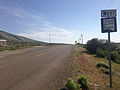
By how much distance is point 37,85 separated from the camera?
19.5 feet

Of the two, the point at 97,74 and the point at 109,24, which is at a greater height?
the point at 109,24

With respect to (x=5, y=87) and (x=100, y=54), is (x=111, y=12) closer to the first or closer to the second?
(x=5, y=87)

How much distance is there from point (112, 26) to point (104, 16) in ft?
1.84

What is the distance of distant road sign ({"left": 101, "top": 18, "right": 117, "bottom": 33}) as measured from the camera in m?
5.47

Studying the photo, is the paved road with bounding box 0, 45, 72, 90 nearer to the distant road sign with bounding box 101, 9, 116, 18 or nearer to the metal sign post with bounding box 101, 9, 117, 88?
the metal sign post with bounding box 101, 9, 117, 88

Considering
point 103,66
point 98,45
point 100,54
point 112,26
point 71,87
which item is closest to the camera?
point 71,87

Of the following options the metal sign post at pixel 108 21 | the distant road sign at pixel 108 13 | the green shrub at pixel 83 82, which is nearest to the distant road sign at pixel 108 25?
the metal sign post at pixel 108 21

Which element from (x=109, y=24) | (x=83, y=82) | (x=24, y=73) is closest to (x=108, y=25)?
(x=109, y=24)

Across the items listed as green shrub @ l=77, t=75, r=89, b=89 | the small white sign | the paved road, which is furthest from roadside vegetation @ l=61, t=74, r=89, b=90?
the small white sign

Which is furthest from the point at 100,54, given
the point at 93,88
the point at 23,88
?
the point at 23,88

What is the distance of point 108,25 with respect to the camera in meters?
5.52

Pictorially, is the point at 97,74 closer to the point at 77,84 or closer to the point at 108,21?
the point at 77,84

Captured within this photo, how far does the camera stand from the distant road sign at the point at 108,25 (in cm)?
547

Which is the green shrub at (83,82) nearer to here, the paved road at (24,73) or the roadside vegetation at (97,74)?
the roadside vegetation at (97,74)
